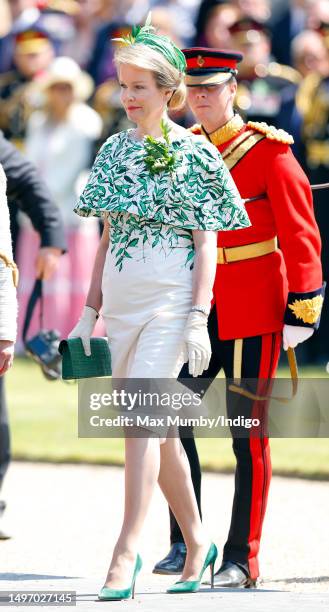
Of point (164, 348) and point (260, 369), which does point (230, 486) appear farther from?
point (164, 348)

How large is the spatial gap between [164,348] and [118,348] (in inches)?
6.7

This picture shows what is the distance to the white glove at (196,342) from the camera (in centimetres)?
537

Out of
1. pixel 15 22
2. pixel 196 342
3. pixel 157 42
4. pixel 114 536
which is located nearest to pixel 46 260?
pixel 114 536

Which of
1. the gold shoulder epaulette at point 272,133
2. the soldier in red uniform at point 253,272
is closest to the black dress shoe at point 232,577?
the soldier in red uniform at point 253,272

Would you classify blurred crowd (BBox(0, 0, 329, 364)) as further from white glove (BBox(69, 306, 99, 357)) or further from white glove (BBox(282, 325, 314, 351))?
white glove (BBox(69, 306, 99, 357))

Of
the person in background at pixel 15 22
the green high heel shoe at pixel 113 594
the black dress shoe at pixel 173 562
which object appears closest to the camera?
the green high heel shoe at pixel 113 594

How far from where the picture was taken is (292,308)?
585cm

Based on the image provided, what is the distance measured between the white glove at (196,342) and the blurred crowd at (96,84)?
6.01 m

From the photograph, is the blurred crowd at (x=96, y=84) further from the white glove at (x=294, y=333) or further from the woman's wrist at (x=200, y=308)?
the woman's wrist at (x=200, y=308)

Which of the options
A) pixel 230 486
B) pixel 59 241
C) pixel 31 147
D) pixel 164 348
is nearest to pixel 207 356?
pixel 164 348

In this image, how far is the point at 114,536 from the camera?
7.00 metres

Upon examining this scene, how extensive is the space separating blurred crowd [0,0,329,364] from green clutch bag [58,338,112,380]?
5888 mm

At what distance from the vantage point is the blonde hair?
550 cm

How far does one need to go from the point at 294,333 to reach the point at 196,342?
0.59 metres
